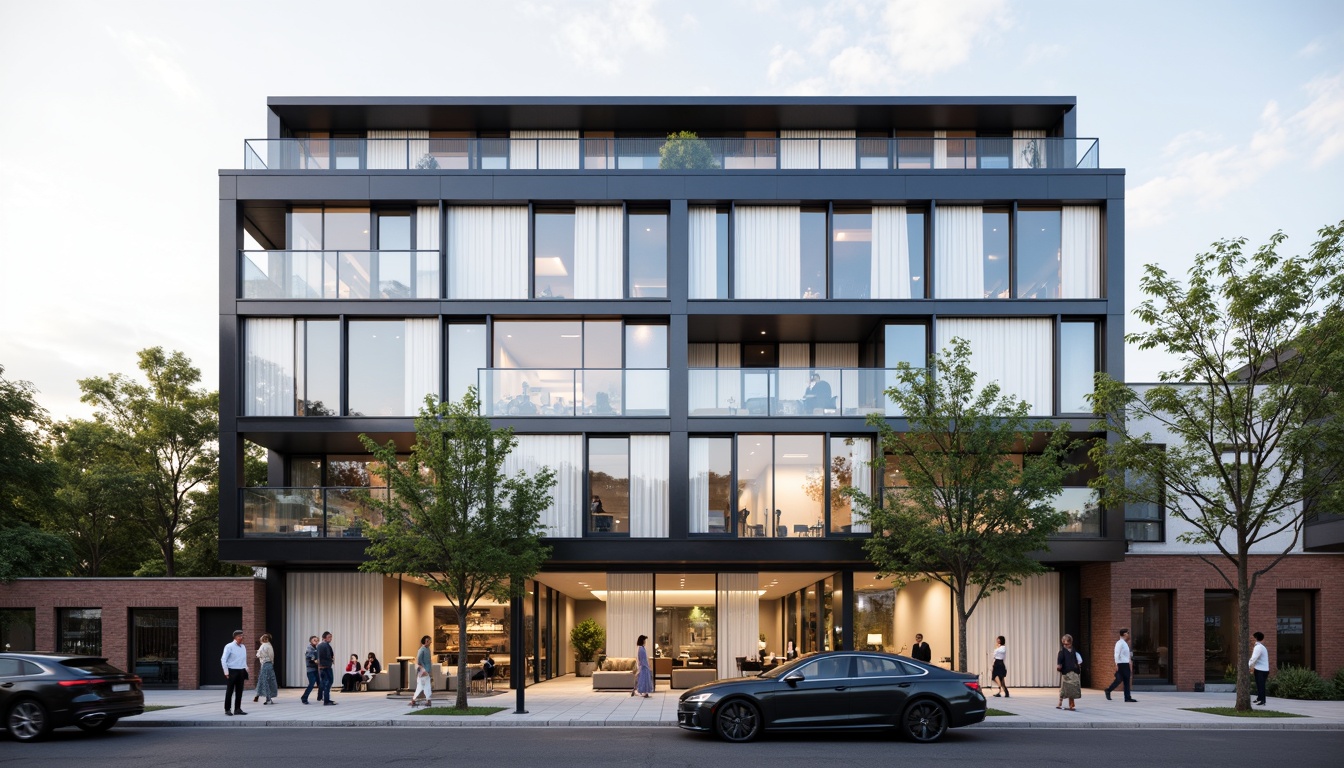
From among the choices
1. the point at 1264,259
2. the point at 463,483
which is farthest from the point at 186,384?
the point at 1264,259

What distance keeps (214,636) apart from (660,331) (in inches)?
553

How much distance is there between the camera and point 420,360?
23.9m

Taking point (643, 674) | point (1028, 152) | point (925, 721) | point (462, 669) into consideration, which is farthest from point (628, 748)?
point (1028, 152)

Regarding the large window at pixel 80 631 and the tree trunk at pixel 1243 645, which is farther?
the large window at pixel 80 631

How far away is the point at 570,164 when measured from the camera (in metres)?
25.6

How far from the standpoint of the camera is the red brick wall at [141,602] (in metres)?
23.9

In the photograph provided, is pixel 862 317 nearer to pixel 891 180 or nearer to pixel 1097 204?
pixel 891 180

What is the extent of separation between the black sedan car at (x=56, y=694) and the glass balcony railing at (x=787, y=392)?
43.9 feet

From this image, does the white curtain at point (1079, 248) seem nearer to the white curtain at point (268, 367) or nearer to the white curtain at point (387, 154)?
the white curtain at point (387, 154)

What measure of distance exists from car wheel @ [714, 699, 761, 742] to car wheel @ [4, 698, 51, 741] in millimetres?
10486

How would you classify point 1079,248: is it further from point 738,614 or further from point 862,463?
point 738,614

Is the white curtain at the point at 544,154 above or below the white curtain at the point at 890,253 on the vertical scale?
above

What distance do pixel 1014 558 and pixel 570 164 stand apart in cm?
1521

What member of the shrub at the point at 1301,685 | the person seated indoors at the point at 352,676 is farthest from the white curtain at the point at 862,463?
the person seated indoors at the point at 352,676
